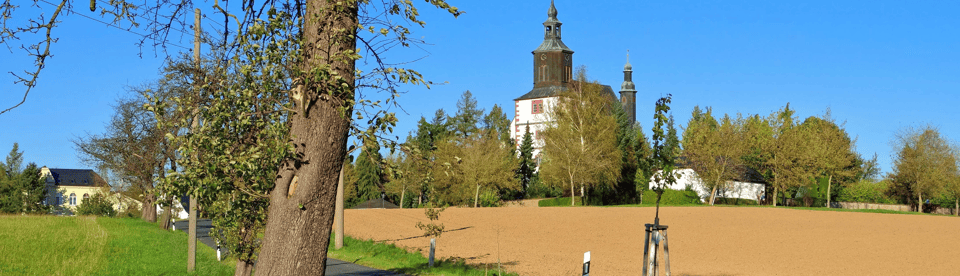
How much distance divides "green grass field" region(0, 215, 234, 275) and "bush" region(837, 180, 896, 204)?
61.7 m

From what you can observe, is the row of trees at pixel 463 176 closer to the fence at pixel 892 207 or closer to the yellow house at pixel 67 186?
the fence at pixel 892 207

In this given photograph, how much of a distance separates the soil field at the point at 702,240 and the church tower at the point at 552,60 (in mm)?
61912

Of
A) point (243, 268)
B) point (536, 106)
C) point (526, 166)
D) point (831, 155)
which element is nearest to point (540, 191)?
point (526, 166)

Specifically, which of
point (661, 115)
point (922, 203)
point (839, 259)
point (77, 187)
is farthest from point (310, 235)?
point (77, 187)

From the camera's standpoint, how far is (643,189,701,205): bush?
60.9 metres

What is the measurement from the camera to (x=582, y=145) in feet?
205

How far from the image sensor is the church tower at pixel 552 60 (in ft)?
359

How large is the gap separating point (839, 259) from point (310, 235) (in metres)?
21.8

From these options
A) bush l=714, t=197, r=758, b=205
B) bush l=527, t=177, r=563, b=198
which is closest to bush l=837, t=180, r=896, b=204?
bush l=714, t=197, r=758, b=205

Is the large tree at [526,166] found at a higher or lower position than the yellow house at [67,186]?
higher

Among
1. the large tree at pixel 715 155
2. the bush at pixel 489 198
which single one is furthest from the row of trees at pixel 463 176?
the large tree at pixel 715 155

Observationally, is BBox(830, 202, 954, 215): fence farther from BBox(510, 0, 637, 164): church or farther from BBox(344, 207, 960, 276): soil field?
BBox(510, 0, 637, 164): church

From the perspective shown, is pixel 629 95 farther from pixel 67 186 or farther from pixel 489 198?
pixel 67 186

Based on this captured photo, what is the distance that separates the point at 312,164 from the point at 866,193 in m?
74.3
